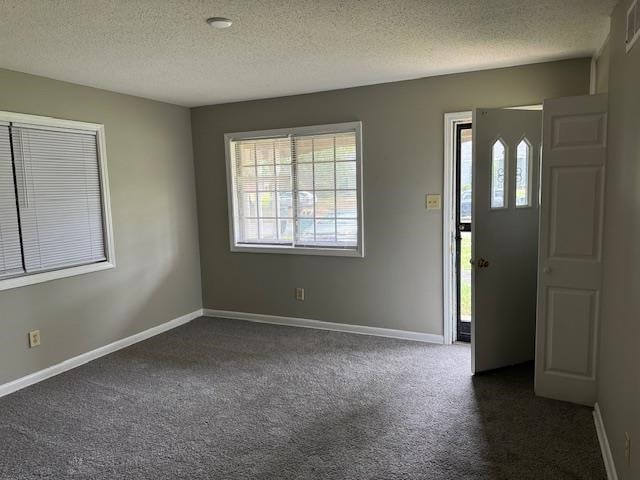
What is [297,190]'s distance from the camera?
4.72m

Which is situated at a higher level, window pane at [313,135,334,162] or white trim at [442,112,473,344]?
window pane at [313,135,334,162]

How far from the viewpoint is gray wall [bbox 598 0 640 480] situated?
74.8 inches

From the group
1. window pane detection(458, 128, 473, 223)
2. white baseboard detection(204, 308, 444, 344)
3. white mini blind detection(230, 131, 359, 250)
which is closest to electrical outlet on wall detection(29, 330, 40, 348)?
white baseboard detection(204, 308, 444, 344)

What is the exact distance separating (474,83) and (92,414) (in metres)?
3.75

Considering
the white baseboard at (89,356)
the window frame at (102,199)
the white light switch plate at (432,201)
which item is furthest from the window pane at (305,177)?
the white baseboard at (89,356)

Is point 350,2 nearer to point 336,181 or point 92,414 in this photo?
point 336,181

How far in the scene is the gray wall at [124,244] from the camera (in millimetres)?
3510

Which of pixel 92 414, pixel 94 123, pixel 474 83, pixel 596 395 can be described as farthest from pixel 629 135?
pixel 94 123

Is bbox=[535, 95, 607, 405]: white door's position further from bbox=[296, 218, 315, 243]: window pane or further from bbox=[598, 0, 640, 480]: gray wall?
bbox=[296, 218, 315, 243]: window pane

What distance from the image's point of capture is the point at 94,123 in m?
4.00

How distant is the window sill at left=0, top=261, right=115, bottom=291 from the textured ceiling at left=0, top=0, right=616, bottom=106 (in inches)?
59.4

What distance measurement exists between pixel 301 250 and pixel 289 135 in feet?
3.76

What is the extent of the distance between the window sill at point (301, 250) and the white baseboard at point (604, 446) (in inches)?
89.5

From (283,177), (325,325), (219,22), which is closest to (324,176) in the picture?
(283,177)
